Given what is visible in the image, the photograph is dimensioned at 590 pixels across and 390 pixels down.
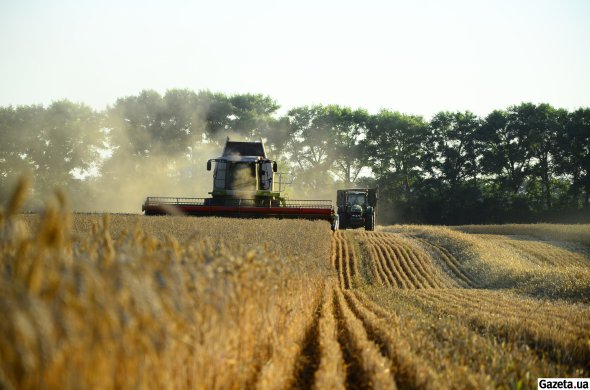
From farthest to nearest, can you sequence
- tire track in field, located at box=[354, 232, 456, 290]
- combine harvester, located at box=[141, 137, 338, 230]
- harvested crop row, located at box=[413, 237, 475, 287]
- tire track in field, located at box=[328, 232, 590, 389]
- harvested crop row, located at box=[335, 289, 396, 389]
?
combine harvester, located at box=[141, 137, 338, 230] → harvested crop row, located at box=[413, 237, 475, 287] → tire track in field, located at box=[354, 232, 456, 290] → tire track in field, located at box=[328, 232, 590, 389] → harvested crop row, located at box=[335, 289, 396, 389]

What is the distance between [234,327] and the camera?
461cm

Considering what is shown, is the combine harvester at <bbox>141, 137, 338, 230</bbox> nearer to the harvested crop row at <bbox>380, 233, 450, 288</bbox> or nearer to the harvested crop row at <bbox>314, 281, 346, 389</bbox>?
the harvested crop row at <bbox>380, 233, 450, 288</bbox>

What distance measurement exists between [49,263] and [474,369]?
5249mm

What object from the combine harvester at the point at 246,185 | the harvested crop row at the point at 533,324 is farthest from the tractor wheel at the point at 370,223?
the harvested crop row at the point at 533,324

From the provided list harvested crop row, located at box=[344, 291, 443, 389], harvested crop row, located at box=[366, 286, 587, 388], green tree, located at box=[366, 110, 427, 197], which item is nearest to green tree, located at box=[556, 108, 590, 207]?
green tree, located at box=[366, 110, 427, 197]

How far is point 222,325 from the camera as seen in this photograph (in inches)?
167

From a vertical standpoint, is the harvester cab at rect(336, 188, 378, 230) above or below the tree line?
below

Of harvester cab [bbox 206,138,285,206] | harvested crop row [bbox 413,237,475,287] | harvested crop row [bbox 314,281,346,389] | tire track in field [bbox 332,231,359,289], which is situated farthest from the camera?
harvester cab [bbox 206,138,285,206]

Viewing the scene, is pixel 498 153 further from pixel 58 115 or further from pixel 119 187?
pixel 58 115

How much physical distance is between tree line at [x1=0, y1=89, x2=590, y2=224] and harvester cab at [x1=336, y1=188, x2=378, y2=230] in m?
24.0

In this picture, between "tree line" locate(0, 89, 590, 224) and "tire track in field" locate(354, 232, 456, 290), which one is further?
"tree line" locate(0, 89, 590, 224)

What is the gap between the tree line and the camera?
56.2m

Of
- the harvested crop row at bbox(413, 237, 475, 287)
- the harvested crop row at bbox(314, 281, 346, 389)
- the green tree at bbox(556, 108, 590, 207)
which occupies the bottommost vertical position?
the harvested crop row at bbox(413, 237, 475, 287)

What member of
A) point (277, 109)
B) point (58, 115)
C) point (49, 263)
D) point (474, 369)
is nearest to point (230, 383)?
point (49, 263)
